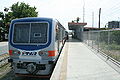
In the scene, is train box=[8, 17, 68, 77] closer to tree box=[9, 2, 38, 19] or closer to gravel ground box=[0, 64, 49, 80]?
gravel ground box=[0, 64, 49, 80]

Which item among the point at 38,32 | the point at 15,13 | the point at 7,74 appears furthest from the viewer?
the point at 15,13

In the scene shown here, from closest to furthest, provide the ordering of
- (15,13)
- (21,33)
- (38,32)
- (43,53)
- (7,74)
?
(43,53), (38,32), (21,33), (7,74), (15,13)

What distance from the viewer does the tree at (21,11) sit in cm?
3859

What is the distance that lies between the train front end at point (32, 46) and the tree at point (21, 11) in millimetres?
32627

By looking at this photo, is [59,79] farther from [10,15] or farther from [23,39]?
[10,15]

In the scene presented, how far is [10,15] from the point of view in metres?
38.6

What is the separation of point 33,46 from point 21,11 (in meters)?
34.5

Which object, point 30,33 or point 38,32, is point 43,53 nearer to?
point 38,32

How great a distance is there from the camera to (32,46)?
657cm

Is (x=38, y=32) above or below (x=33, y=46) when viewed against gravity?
above

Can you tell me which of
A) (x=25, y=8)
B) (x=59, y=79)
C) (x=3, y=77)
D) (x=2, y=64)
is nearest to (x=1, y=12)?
(x=25, y=8)

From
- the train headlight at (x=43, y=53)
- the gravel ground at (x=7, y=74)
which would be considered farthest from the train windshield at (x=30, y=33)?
the gravel ground at (x=7, y=74)

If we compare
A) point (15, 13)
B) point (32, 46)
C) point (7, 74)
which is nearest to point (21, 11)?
point (15, 13)

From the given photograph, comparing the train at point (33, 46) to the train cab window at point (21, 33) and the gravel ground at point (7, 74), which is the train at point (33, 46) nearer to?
the train cab window at point (21, 33)
